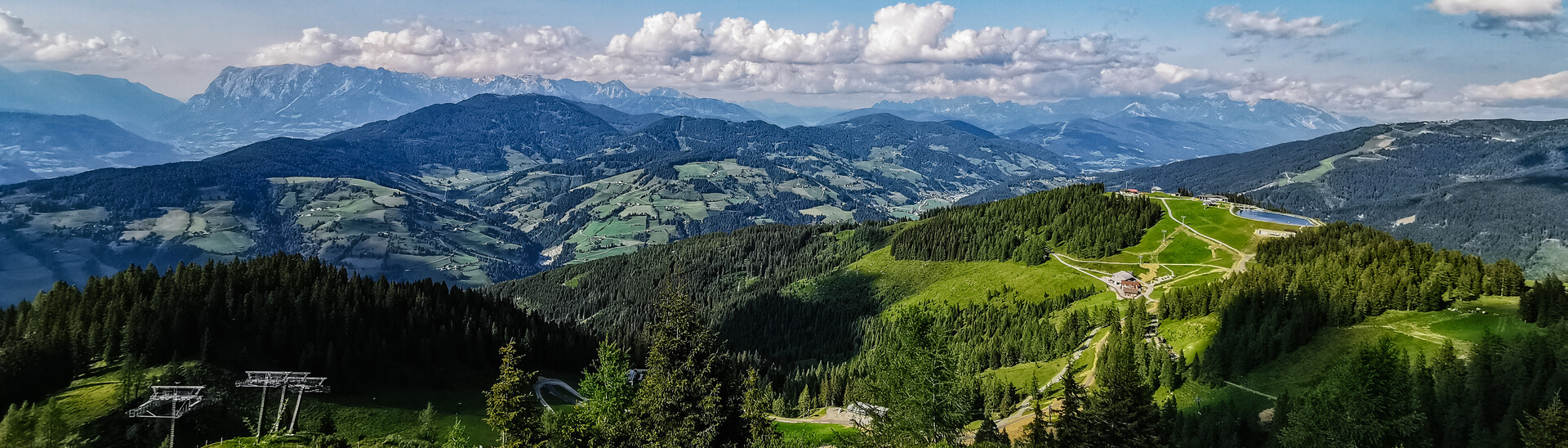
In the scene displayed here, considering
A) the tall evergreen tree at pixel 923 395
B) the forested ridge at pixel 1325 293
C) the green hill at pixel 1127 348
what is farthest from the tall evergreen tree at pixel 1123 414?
the forested ridge at pixel 1325 293

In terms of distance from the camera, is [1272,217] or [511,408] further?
[1272,217]

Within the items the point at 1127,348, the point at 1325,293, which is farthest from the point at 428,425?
the point at 1325,293

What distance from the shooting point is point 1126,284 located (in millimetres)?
133000

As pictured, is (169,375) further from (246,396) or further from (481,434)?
(481,434)

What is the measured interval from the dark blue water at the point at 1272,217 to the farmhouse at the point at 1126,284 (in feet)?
169

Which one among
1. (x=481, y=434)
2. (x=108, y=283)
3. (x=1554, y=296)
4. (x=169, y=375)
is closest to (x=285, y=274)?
(x=108, y=283)

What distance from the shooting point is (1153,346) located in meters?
90.0

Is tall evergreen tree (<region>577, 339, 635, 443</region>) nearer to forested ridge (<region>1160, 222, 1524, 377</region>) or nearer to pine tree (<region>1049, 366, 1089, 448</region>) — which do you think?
A: pine tree (<region>1049, 366, 1089, 448</region>)

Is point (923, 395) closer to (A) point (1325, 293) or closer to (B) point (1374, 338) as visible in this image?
(B) point (1374, 338)

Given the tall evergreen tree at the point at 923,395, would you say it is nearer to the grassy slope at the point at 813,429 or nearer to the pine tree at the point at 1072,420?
the pine tree at the point at 1072,420

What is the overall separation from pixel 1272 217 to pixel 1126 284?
256ft

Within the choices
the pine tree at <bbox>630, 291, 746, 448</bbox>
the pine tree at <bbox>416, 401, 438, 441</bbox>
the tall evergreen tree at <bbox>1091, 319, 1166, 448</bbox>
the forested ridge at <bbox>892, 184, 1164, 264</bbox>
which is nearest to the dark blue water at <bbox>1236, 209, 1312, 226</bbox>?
the forested ridge at <bbox>892, 184, 1164, 264</bbox>

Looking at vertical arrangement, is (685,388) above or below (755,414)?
above

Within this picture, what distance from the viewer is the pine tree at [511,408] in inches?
1314
